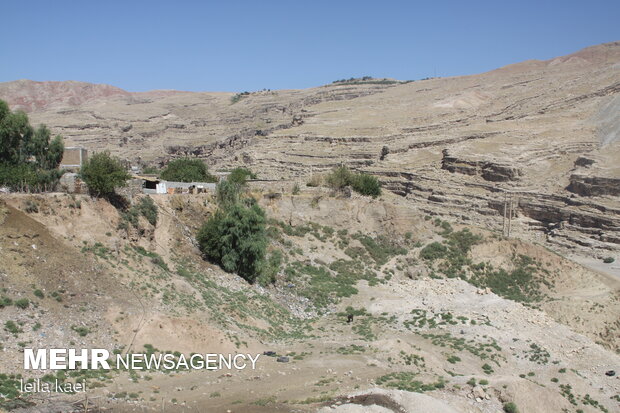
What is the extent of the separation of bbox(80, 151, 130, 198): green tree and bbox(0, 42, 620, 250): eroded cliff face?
809 inches

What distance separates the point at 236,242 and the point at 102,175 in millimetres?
5523

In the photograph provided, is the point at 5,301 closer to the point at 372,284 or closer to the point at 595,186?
the point at 372,284

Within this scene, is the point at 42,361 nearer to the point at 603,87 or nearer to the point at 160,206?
the point at 160,206

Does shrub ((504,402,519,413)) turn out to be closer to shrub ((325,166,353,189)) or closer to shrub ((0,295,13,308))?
shrub ((0,295,13,308))

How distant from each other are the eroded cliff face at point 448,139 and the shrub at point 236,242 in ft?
56.8

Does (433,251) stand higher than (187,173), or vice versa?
(187,173)

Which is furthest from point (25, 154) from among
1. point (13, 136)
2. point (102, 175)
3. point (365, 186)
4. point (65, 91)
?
point (65, 91)

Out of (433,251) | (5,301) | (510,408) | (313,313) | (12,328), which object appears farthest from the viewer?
Result: (433,251)

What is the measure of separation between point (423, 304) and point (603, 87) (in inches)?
1653

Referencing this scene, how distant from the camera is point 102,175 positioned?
21141mm

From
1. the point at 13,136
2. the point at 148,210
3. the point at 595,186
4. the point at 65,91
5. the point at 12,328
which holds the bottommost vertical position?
the point at 12,328

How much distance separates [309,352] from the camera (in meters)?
17.8

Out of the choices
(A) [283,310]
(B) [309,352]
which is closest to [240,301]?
(A) [283,310]

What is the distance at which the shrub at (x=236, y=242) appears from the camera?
23422mm
